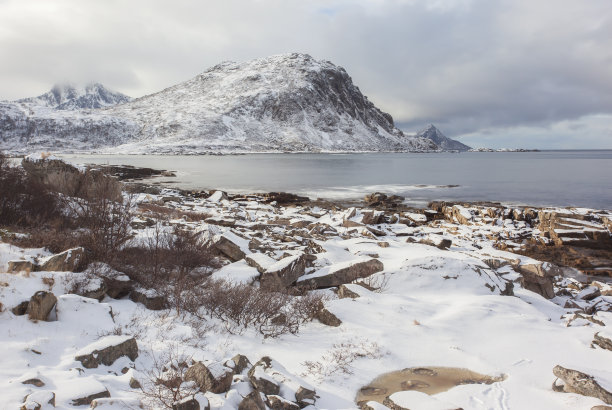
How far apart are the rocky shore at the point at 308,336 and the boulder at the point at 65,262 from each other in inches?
0.9

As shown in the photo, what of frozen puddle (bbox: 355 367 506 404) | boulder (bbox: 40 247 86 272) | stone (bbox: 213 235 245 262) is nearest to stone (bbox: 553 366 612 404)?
frozen puddle (bbox: 355 367 506 404)

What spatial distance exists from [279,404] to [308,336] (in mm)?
2466

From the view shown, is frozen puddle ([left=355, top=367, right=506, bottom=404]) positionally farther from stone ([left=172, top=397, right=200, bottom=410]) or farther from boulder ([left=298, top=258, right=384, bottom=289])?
boulder ([left=298, top=258, right=384, bottom=289])

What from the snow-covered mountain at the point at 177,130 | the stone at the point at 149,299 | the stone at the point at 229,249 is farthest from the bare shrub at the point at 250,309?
the snow-covered mountain at the point at 177,130

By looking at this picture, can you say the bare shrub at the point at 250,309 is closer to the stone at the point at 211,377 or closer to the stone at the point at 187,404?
the stone at the point at 211,377

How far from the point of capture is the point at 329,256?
12.0m

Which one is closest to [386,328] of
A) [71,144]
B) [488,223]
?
[488,223]

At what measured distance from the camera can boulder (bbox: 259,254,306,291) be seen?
873 centimetres

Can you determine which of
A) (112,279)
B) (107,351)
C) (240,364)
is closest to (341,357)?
(240,364)

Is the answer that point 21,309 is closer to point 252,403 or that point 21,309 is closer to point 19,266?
point 19,266

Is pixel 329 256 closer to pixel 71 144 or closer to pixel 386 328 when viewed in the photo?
pixel 386 328

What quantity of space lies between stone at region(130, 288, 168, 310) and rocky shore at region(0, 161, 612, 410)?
4 cm

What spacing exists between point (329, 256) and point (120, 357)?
7.89 m

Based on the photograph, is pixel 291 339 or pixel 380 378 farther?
pixel 291 339
